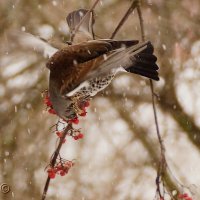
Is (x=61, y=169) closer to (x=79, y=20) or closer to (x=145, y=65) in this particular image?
(x=145, y=65)

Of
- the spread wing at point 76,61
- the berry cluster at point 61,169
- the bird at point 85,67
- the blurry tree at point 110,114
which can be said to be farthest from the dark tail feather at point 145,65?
the blurry tree at point 110,114

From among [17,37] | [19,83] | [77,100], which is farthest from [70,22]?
[19,83]

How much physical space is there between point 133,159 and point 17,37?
2.54 metres

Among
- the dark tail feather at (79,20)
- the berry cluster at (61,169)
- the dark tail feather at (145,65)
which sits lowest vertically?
the berry cluster at (61,169)

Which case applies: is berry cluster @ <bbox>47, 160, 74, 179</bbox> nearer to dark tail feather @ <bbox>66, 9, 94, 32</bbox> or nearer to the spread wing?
the spread wing

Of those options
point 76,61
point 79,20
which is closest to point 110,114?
point 79,20

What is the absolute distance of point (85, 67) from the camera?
1.32 meters

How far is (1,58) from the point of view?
376 cm

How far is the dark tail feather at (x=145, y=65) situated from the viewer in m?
1.53

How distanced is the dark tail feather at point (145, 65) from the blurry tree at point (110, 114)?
207 cm

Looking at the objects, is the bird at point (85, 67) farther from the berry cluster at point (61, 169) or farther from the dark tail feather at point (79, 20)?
the berry cluster at point (61, 169)

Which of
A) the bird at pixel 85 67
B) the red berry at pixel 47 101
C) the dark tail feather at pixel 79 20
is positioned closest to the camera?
the bird at pixel 85 67

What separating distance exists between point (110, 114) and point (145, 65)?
241 centimetres

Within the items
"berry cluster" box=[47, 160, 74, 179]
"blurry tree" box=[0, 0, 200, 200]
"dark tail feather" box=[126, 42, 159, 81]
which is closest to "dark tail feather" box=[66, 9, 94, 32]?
"dark tail feather" box=[126, 42, 159, 81]
